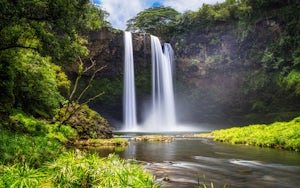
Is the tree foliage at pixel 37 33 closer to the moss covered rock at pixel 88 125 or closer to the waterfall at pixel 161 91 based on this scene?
the moss covered rock at pixel 88 125

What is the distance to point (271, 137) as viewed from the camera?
18.0 metres

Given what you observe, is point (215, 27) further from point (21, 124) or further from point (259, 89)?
point (21, 124)

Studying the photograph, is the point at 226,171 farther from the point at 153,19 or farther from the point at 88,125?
the point at 153,19

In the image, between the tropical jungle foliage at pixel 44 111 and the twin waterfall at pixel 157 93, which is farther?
the twin waterfall at pixel 157 93

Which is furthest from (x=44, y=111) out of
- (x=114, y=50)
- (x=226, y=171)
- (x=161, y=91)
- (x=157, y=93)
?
(x=161, y=91)

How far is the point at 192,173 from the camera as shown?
9031mm

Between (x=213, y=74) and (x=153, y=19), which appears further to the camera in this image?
(x=153, y=19)

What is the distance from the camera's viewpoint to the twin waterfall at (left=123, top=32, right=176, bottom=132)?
4225 cm

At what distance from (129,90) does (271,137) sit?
1053 inches

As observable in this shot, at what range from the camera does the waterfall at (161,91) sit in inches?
1706

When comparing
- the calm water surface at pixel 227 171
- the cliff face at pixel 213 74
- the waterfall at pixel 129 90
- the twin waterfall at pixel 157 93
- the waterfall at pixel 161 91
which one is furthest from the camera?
the waterfall at pixel 161 91

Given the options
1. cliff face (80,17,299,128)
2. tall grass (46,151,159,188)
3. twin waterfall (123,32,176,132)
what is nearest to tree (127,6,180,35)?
A: cliff face (80,17,299,128)

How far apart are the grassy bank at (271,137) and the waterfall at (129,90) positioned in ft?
67.3

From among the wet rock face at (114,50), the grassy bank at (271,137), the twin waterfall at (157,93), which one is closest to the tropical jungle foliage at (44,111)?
the grassy bank at (271,137)
